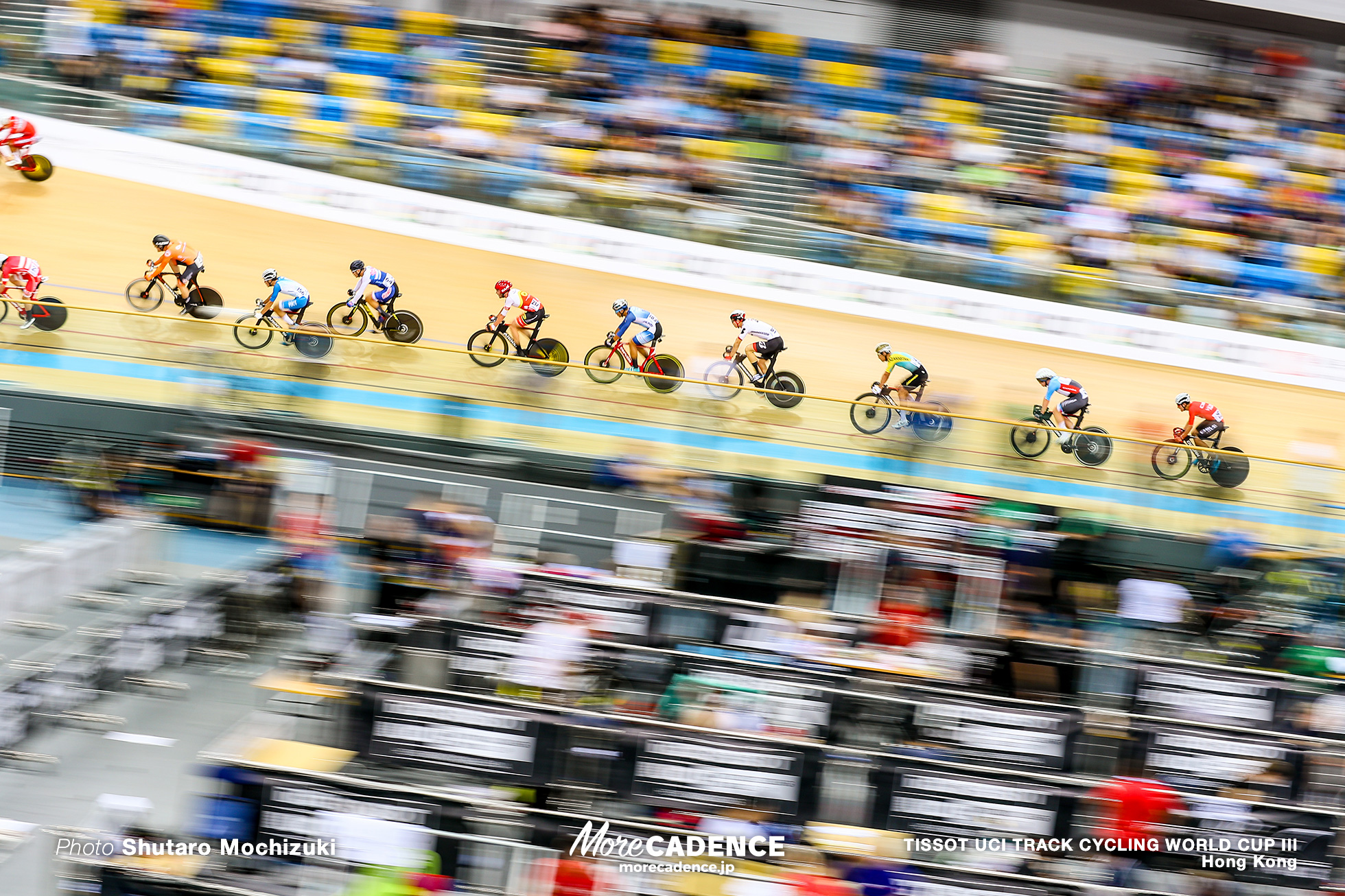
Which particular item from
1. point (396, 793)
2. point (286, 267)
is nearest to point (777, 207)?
point (286, 267)

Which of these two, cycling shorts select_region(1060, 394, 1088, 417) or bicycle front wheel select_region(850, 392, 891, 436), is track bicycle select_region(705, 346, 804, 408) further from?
cycling shorts select_region(1060, 394, 1088, 417)

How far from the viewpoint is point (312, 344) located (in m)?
8.84

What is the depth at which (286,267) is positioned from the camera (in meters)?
13.5

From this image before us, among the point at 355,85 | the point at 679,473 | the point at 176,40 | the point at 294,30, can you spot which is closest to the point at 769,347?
the point at 679,473

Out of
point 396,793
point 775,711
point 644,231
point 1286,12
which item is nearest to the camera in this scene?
point 396,793

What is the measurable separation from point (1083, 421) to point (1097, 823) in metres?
6.52

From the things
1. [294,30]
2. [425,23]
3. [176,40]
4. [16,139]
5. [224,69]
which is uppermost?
[425,23]

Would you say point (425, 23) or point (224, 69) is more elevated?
point (425, 23)

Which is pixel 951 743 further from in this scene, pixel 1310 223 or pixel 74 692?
pixel 1310 223

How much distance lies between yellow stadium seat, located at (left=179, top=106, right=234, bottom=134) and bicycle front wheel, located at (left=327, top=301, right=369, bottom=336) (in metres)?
3.04

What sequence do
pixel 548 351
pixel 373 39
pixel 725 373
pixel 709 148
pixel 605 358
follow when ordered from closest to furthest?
pixel 725 373 → pixel 605 358 → pixel 548 351 → pixel 709 148 → pixel 373 39

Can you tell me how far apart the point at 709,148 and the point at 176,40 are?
19.6ft

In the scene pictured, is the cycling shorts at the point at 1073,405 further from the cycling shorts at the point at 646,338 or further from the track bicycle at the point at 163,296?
the track bicycle at the point at 163,296

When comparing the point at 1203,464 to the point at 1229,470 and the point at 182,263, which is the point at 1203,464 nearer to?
the point at 1229,470
